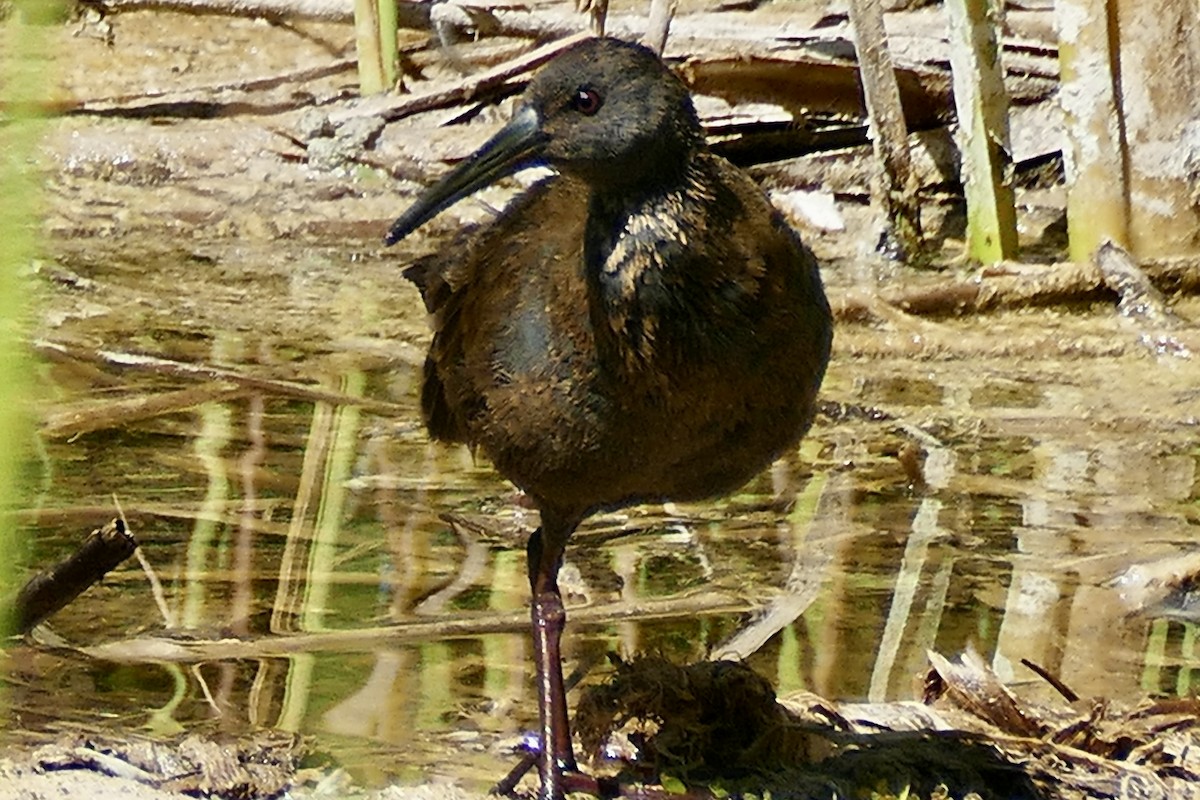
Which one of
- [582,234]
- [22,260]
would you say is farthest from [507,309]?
[22,260]

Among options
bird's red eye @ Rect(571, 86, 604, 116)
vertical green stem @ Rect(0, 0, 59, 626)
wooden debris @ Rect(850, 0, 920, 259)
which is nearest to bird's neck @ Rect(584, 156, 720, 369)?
bird's red eye @ Rect(571, 86, 604, 116)

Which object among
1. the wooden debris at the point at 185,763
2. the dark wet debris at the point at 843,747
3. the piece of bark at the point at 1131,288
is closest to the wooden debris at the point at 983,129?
the piece of bark at the point at 1131,288

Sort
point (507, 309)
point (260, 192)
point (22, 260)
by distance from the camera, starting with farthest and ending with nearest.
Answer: point (260, 192) < point (507, 309) < point (22, 260)

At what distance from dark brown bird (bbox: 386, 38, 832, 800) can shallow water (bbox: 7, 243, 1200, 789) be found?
1.97ft

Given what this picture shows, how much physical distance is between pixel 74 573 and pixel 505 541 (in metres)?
1.53

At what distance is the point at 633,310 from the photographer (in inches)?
105

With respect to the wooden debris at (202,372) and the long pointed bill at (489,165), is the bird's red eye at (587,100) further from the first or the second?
the wooden debris at (202,372)

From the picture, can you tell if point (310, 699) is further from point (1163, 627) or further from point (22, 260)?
point (22, 260)

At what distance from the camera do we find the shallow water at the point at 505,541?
3.40 meters

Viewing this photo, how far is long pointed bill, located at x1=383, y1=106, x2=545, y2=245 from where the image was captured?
2.75 meters

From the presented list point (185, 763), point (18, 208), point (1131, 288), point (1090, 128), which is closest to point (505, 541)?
point (185, 763)

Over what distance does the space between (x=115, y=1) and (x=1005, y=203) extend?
12.5 ft

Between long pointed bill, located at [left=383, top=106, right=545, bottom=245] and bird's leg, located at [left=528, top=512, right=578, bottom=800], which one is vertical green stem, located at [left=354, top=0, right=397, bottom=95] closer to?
bird's leg, located at [left=528, top=512, right=578, bottom=800]

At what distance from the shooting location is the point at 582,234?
2.84 m
